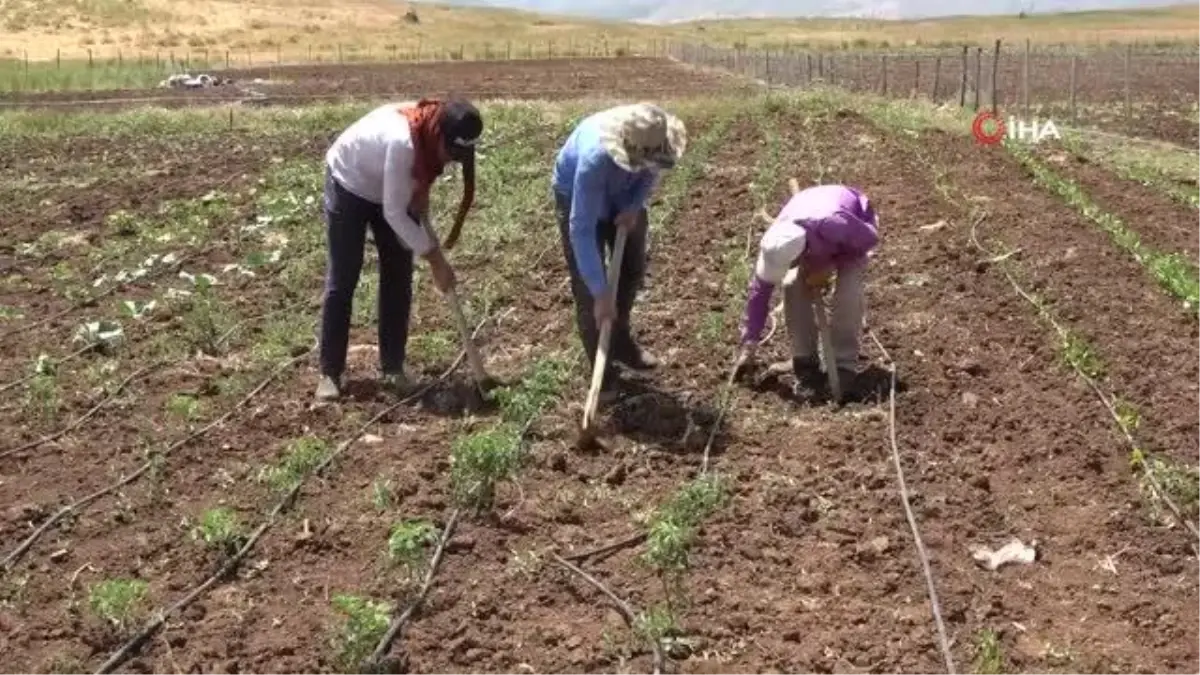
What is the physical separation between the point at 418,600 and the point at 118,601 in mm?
932

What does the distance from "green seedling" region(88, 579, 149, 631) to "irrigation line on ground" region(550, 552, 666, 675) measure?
140 cm

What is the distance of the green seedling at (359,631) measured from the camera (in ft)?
13.0

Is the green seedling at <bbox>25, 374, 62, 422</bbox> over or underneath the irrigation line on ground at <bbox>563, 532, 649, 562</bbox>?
over

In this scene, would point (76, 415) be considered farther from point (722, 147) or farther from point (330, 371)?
point (722, 147)

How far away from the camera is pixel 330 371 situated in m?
6.73

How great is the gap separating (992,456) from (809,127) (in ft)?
42.3

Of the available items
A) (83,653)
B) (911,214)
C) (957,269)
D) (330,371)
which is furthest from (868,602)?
(911,214)

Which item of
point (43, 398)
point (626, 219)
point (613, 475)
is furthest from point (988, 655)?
point (43, 398)

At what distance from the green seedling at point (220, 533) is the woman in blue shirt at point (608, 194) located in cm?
178

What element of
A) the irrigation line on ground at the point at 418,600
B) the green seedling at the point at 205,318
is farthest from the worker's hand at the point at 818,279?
the green seedling at the point at 205,318

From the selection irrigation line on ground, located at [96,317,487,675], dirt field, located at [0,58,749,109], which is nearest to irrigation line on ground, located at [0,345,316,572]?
irrigation line on ground, located at [96,317,487,675]

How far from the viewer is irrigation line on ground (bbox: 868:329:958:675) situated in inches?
160

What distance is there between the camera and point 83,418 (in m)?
6.52

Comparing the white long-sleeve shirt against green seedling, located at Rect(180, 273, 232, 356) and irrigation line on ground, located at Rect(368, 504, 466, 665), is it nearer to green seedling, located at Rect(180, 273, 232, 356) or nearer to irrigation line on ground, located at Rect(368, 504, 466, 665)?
irrigation line on ground, located at Rect(368, 504, 466, 665)
